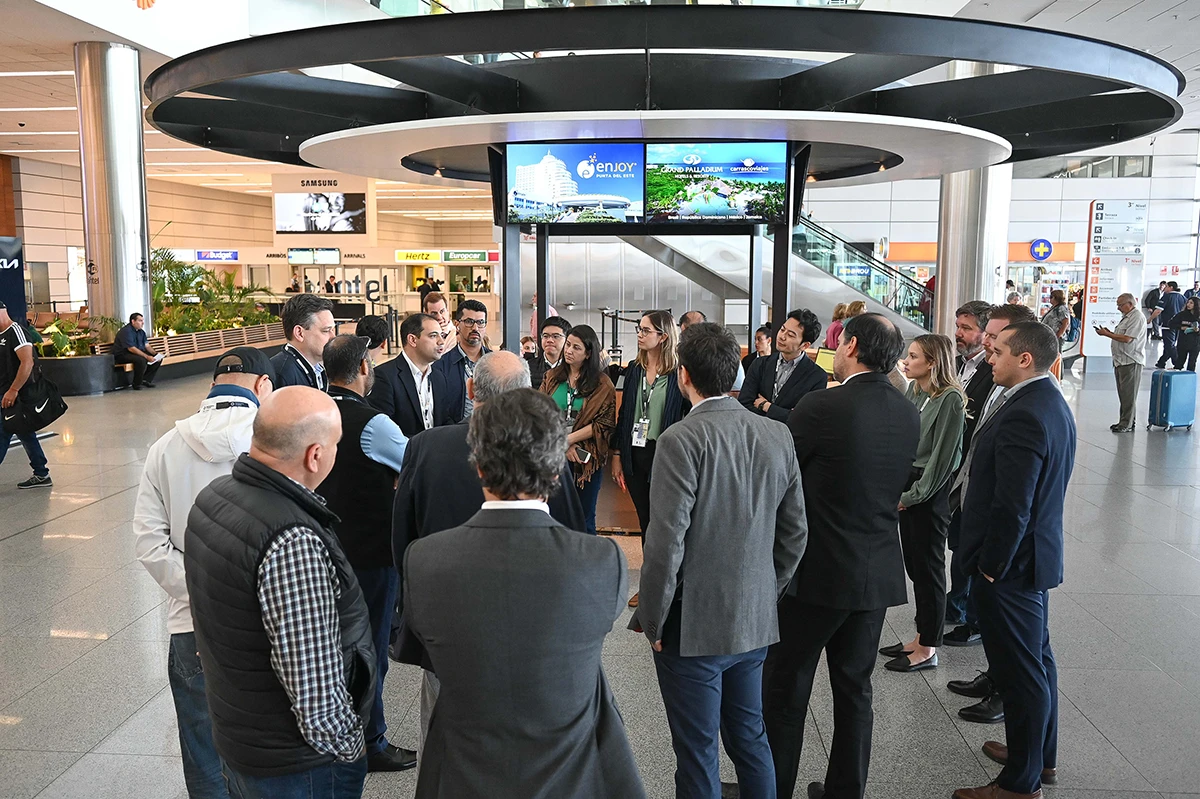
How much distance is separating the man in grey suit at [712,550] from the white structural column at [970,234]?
48.0ft

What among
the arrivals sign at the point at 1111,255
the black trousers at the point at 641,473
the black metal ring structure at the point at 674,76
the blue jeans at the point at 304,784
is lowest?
the blue jeans at the point at 304,784

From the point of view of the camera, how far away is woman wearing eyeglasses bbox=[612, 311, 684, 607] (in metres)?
4.84

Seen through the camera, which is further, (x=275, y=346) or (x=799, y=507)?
(x=275, y=346)

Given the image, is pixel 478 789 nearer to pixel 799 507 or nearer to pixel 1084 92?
pixel 799 507

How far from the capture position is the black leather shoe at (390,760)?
3422 mm

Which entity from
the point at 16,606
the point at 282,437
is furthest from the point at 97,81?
the point at 282,437

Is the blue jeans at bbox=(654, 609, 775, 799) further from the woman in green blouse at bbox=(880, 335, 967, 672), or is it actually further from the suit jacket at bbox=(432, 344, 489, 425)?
the suit jacket at bbox=(432, 344, 489, 425)

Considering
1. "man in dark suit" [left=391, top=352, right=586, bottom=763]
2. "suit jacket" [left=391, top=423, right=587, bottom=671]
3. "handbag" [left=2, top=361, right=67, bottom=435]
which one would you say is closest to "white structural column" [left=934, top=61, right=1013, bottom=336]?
"handbag" [left=2, top=361, right=67, bottom=435]

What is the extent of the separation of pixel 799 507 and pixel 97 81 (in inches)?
639

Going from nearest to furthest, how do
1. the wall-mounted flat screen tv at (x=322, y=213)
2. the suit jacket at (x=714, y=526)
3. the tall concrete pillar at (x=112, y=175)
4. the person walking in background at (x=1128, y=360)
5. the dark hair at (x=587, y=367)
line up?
the suit jacket at (x=714, y=526), the dark hair at (x=587, y=367), the person walking in background at (x=1128, y=360), the tall concrete pillar at (x=112, y=175), the wall-mounted flat screen tv at (x=322, y=213)

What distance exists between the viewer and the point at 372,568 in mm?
3506

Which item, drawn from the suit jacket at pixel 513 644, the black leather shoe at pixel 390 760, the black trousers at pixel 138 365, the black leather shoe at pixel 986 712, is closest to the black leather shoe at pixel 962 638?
the black leather shoe at pixel 986 712

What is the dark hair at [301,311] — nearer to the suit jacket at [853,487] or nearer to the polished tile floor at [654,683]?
the polished tile floor at [654,683]

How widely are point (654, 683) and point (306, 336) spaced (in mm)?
2481
